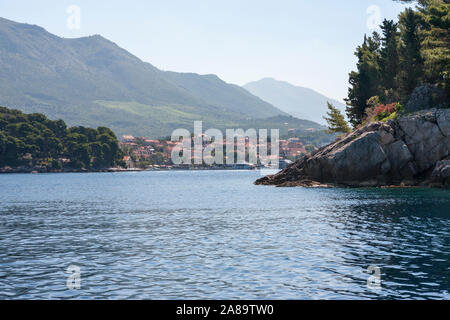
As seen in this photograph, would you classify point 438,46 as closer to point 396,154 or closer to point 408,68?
point 408,68

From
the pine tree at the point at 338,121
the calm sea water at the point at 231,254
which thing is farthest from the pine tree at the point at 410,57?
the calm sea water at the point at 231,254

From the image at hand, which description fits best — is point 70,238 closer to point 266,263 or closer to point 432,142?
point 266,263

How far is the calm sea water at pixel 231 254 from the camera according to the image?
17.9 meters

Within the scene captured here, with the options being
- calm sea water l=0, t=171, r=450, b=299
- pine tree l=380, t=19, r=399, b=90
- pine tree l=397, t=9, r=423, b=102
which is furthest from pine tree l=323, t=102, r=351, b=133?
calm sea water l=0, t=171, r=450, b=299

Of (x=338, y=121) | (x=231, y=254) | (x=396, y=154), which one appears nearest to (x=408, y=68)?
(x=396, y=154)

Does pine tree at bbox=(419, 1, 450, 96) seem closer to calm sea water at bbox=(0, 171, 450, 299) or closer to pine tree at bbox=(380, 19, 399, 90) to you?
pine tree at bbox=(380, 19, 399, 90)

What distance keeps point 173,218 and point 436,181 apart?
142ft

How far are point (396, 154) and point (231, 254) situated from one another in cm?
5468

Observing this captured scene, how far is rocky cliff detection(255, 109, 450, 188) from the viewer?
7088cm

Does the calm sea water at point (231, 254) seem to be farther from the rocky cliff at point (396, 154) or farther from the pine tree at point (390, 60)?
the pine tree at point (390, 60)

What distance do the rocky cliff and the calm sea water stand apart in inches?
1055

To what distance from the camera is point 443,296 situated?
16.8 metres

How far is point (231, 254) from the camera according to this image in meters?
24.9
